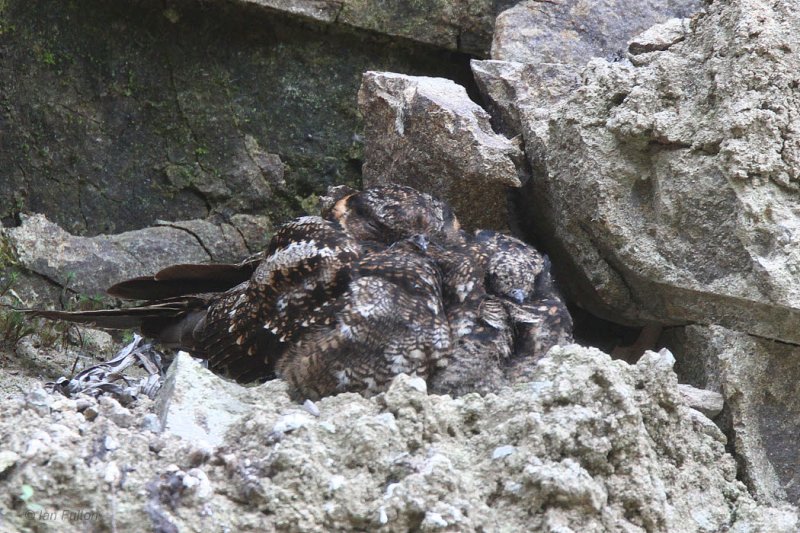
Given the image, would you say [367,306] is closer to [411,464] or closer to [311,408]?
[311,408]

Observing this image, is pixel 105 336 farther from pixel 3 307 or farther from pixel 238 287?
pixel 238 287

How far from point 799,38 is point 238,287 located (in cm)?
202

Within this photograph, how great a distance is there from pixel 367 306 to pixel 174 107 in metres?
1.87

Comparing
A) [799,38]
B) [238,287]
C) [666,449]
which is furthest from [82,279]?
[799,38]

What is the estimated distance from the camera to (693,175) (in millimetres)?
3715

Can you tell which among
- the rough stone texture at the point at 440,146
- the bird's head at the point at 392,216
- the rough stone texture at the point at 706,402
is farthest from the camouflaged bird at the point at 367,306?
the rough stone texture at the point at 706,402

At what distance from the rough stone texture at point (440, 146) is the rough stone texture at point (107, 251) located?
886mm

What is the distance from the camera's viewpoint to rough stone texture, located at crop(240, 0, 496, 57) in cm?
496

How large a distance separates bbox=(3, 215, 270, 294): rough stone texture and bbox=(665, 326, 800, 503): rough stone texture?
2.19m

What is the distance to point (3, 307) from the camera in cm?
434

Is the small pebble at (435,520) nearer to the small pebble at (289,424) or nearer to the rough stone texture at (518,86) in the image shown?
the small pebble at (289,424)

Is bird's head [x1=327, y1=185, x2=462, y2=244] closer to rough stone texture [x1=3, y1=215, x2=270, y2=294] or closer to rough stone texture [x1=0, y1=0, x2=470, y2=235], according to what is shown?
rough stone texture [x1=3, y1=215, x2=270, y2=294]

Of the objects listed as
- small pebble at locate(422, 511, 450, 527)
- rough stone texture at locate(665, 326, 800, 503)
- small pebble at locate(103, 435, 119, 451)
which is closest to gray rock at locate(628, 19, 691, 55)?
rough stone texture at locate(665, 326, 800, 503)

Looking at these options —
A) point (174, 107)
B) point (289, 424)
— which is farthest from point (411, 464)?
point (174, 107)
